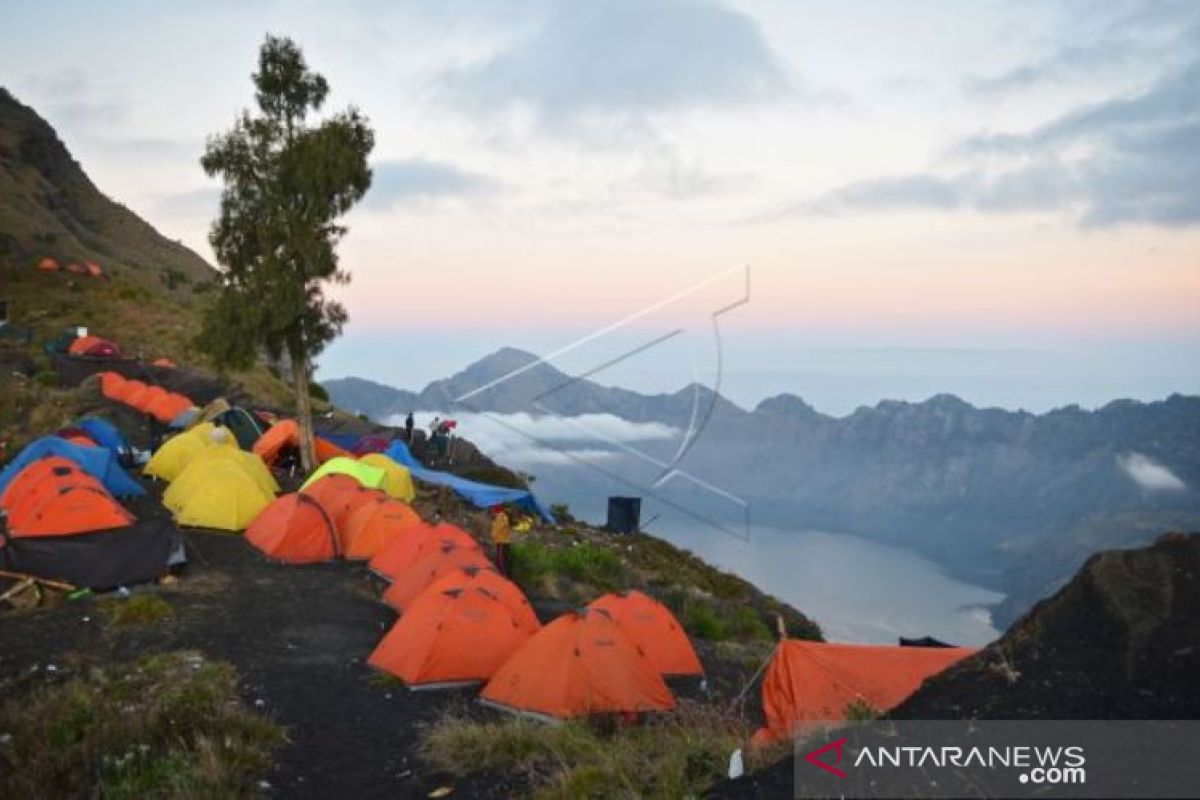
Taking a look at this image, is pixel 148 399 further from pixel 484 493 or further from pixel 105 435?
pixel 484 493

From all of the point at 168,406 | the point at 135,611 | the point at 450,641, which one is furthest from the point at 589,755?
the point at 168,406

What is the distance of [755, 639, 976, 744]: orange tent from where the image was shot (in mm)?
11164

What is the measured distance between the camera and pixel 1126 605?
7113mm

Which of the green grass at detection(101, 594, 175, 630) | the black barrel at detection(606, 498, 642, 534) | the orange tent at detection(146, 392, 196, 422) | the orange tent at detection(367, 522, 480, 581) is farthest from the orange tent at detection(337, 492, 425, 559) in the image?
the orange tent at detection(146, 392, 196, 422)

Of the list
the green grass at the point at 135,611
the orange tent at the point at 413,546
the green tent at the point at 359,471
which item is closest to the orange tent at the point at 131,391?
the green tent at the point at 359,471

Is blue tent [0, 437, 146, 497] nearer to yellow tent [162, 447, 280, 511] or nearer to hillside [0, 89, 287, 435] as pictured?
yellow tent [162, 447, 280, 511]

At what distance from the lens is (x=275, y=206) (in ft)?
93.6

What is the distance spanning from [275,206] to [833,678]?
23472 millimetres

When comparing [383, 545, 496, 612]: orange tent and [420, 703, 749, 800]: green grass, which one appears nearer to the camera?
[420, 703, 749, 800]: green grass

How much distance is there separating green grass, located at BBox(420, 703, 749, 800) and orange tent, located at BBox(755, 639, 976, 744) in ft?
2.66

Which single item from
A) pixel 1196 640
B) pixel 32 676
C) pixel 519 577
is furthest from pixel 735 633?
pixel 1196 640

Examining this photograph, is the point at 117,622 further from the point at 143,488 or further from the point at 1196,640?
the point at 1196,640

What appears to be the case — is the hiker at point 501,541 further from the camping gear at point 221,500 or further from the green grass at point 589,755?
the green grass at point 589,755

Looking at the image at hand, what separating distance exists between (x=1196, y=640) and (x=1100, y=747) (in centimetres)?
152
